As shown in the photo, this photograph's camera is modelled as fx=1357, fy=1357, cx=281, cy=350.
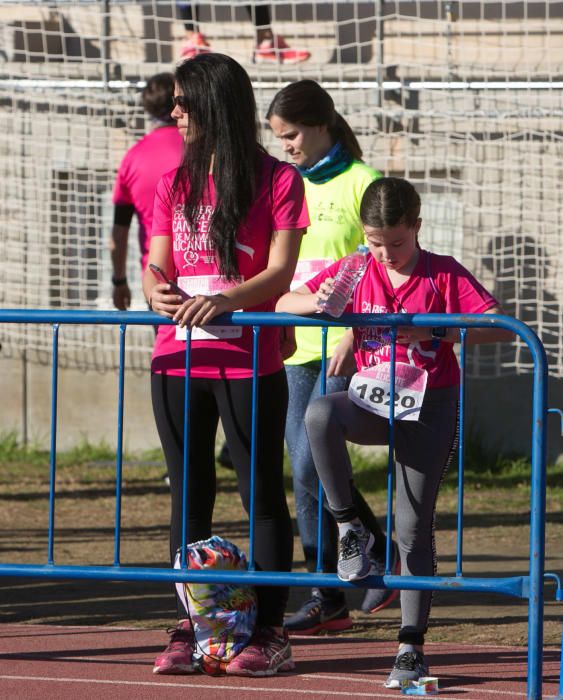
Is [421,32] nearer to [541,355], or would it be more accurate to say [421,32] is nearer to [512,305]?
[512,305]

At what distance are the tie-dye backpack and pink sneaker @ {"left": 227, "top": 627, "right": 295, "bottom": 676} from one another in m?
0.03

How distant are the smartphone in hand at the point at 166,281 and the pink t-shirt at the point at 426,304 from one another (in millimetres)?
507

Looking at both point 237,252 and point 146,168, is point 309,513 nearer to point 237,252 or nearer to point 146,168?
point 237,252

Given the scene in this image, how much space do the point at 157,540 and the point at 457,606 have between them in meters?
2.10

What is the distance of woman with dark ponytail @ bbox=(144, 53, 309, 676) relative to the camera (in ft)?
14.7

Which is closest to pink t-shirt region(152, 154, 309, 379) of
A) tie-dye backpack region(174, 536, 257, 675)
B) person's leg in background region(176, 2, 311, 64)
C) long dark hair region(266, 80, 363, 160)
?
tie-dye backpack region(174, 536, 257, 675)

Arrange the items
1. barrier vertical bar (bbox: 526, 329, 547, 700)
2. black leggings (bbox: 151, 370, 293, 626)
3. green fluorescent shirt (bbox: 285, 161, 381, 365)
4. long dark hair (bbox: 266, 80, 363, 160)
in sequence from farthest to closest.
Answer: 1. green fluorescent shirt (bbox: 285, 161, 381, 365)
2. long dark hair (bbox: 266, 80, 363, 160)
3. black leggings (bbox: 151, 370, 293, 626)
4. barrier vertical bar (bbox: 526, 329, 547, 700)

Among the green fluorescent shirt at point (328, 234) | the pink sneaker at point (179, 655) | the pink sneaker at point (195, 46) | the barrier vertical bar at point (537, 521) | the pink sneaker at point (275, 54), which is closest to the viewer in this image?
the barrier vertical bar at point (537, 521)

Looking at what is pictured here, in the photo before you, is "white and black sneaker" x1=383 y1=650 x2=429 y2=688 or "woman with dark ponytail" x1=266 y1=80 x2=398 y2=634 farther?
"woman with dark ponytail" x1=266 y1=80 x2=398 y2=634

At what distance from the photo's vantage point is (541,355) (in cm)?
420

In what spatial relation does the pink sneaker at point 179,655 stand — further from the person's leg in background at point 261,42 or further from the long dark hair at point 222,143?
the person's leg in background at point 261,42

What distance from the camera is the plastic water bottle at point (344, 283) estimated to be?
420 centimetres

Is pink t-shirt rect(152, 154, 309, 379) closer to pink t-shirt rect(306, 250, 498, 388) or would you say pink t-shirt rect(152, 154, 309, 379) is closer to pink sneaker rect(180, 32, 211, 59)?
pink t-shirt rect(306, 250, 498, 388)

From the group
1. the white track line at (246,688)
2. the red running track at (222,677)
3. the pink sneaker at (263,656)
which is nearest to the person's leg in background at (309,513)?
the red running track at (222,677)
